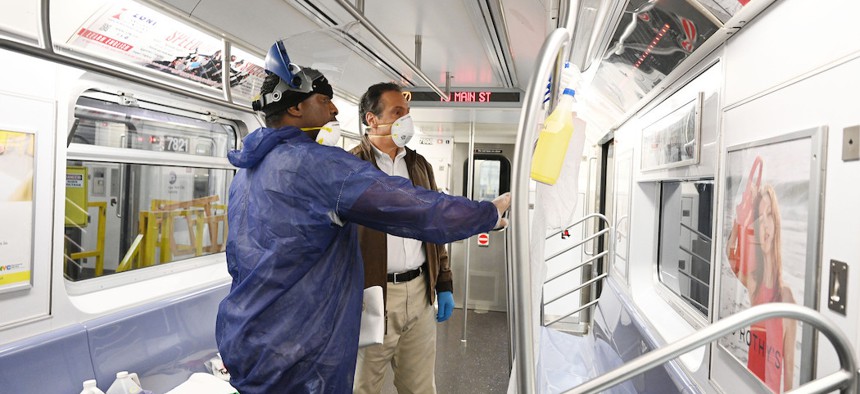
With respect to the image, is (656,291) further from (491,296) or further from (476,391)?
(491,296)

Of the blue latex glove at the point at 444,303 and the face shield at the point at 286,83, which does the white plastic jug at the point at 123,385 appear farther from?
the face shield at the point at 286,83

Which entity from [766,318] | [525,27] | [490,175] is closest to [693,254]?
[525,27]

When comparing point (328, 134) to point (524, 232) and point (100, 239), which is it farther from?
point (100, 239)

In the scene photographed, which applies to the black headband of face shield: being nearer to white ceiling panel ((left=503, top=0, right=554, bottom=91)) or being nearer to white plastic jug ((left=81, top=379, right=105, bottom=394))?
white ceiling panel ((left=503, top=0, right=554, bottom=91))

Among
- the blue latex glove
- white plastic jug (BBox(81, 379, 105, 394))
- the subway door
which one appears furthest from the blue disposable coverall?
the subway door

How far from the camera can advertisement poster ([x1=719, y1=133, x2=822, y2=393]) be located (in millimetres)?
1113

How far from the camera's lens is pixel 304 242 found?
4.49 ft

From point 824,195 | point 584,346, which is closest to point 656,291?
point 584,346

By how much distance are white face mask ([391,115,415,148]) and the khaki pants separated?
0.67 m

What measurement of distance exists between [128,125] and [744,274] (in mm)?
3170

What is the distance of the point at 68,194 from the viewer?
2.52 m

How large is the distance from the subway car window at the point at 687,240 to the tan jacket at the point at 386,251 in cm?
122

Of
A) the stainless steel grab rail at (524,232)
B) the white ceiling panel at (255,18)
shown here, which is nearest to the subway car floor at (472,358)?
the white ceiling panel at (255,18)

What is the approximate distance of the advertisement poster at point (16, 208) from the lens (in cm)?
210
